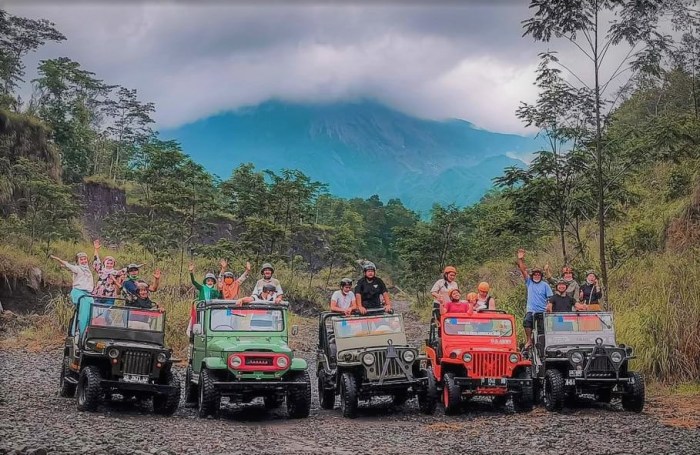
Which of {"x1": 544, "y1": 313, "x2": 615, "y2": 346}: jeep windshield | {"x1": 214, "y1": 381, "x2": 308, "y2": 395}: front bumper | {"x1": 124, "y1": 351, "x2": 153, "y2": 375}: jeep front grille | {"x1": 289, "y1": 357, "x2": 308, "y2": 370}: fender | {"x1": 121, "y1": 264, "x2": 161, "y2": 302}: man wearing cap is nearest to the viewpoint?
{"x1": 214, "y1": 381, "x2": 308, "y2": 395}: front bumper

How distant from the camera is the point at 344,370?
12180mm

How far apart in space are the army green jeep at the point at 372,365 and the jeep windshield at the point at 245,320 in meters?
1.09

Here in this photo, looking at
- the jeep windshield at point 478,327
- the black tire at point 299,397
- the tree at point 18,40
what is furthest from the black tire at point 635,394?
the tree at point 18,40

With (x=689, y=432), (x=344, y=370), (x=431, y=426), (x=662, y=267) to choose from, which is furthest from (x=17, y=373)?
(x=662, y=267)

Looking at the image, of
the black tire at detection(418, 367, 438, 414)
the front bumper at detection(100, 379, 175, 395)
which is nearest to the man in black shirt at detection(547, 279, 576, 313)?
the black tire at detection(418, 367, 438, 414)

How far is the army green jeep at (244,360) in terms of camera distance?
11.4 metres

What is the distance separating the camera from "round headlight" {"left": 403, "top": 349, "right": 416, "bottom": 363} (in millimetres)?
11992

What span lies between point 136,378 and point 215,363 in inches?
51.7

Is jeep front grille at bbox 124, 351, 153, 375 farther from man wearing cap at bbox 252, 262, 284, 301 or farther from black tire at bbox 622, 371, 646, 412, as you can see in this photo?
black tire at bbox 622, 371, 646, 412

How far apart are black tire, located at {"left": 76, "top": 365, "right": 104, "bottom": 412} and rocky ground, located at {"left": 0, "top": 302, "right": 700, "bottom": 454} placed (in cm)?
18

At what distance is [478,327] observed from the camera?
41.4 ft

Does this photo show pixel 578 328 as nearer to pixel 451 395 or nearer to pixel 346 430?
pixel 451 395

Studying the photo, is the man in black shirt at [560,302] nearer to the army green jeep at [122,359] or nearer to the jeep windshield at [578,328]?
the jeep windshield at [578,328]

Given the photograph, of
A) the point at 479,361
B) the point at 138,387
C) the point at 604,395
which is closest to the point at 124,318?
the point at 138,387
